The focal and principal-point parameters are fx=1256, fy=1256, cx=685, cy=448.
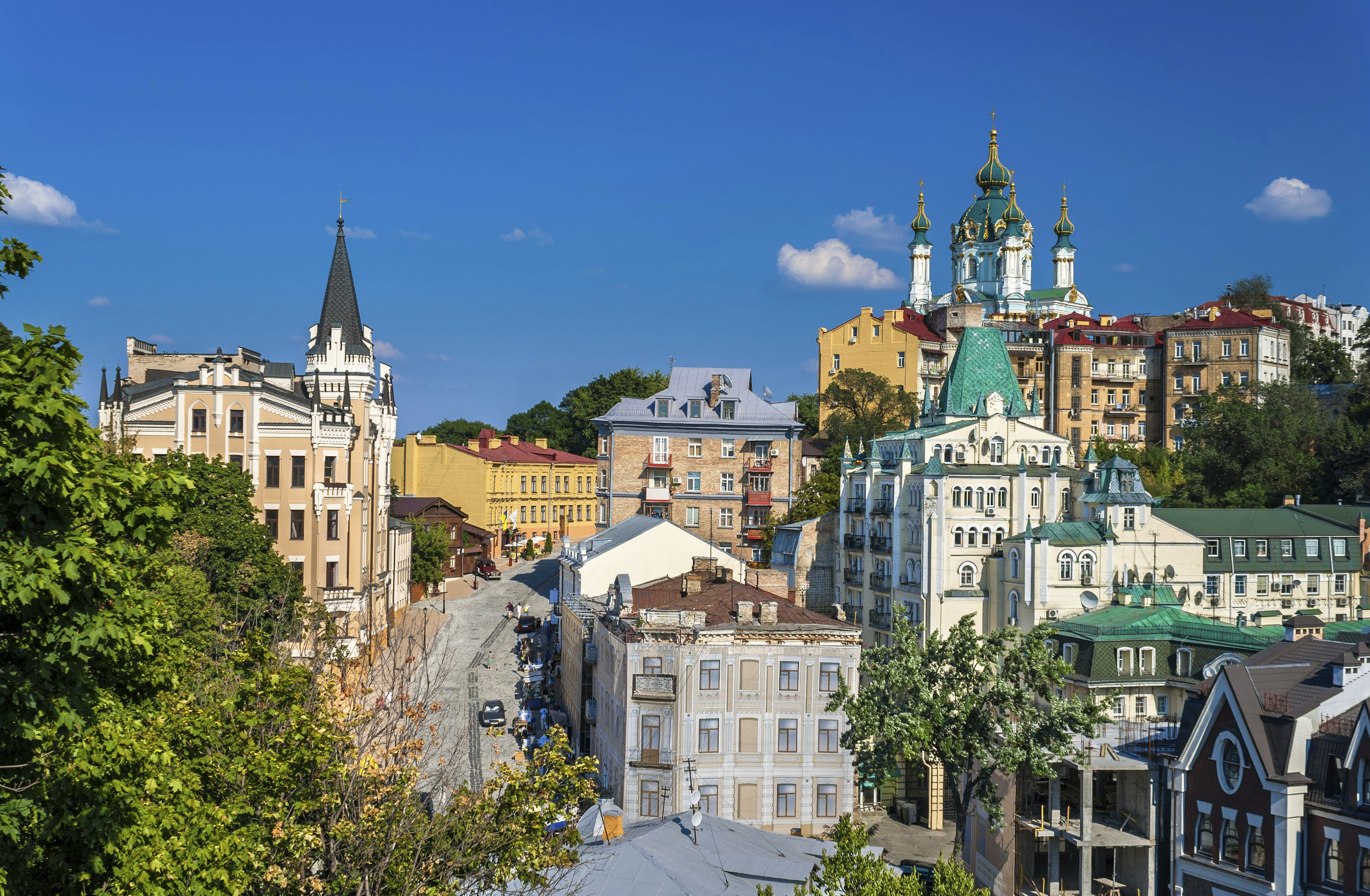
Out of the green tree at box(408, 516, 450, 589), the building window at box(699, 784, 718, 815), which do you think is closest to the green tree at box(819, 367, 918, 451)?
the green tree at box(408, 516, 450, 589)

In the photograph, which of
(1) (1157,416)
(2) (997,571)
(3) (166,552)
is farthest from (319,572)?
(1) (1157,416)

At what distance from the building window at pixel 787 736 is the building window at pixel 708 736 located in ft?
6.41

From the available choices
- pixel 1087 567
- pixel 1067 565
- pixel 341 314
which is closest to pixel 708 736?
pixel 1067 565

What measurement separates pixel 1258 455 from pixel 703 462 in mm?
35772

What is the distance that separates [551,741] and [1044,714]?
19.4 m

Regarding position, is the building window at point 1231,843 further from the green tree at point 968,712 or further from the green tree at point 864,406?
the green tree at point 864,406

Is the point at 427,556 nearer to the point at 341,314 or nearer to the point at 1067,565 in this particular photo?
the point at 341,314

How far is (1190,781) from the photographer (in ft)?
112

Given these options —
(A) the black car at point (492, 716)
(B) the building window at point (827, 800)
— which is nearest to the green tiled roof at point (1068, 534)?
(B) the building window at point (827, 800)

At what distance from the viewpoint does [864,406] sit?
93.0 meters

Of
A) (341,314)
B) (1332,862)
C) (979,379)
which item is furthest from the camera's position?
(979,379)

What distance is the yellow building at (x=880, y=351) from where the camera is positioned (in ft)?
345

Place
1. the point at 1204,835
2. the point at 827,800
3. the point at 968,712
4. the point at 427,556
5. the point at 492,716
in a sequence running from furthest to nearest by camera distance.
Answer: the point at 427,556 → the point at 492,716 → the point at 827,800 → the point at 968,712 → the point at 1204,835

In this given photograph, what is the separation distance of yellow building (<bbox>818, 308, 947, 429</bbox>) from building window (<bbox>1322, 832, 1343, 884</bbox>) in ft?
247
